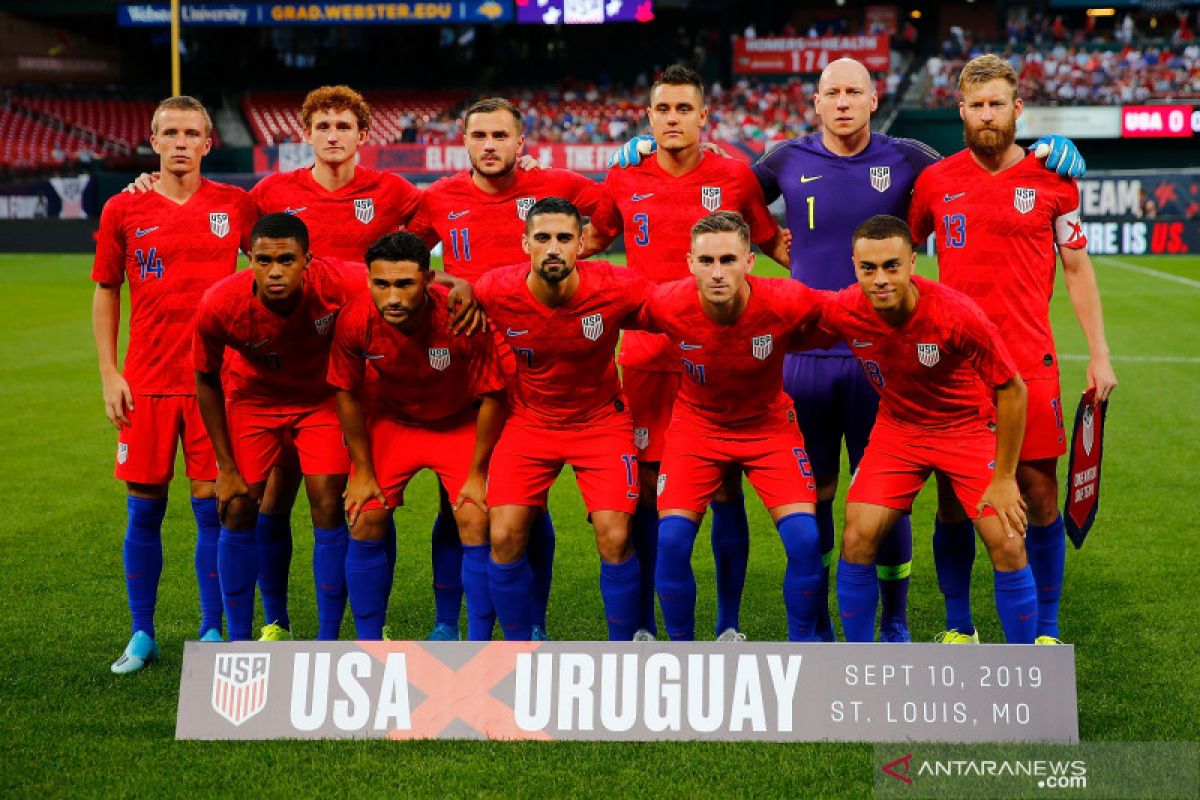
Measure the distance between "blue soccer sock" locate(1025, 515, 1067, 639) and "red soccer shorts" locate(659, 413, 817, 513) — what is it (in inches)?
40.8

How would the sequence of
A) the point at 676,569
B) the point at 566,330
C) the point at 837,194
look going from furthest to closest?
the point at 837,194 → the point at 566,330 → the point at 676,569

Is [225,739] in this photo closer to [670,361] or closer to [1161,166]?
[670,361]

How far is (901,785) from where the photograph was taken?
13.4 feet

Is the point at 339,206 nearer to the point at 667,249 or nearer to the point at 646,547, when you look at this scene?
the point at 667,249

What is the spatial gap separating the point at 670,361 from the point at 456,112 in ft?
112

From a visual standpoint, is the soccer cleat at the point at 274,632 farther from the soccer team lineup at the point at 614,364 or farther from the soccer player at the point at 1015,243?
the soccer player at the point at 1015,243

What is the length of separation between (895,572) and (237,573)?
8.95 feet

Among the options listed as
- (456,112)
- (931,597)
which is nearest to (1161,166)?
(456,112)

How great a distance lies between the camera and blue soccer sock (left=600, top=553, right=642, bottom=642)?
5.05 metres

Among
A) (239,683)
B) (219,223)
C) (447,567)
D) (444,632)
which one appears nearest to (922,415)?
(447,567)

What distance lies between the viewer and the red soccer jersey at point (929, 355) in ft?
15.7

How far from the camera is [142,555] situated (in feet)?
18.5

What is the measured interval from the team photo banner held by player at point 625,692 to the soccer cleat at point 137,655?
1.02 meters

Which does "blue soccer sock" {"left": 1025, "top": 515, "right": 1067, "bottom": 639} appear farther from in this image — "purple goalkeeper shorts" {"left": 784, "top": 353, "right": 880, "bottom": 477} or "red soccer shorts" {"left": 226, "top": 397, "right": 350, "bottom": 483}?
"red soccer shorts" {"left": 226, "top": 397, "right": 350, "bottom": 483}
